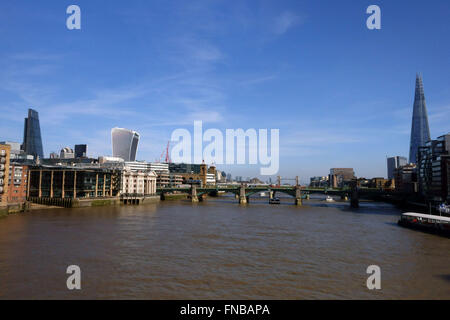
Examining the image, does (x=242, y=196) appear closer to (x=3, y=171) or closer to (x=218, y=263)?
(x=3, y=171)

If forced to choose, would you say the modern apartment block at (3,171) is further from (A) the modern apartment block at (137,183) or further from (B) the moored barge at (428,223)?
(B) the moored barge at (428,223)

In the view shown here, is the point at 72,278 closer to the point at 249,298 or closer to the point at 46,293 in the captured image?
the point at 46,293

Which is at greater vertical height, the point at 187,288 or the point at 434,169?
the point at 434,169

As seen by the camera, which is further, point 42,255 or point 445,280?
point 42,255

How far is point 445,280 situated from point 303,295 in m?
10.7

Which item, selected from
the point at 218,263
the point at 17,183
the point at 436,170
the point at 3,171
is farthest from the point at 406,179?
the point at 3,171

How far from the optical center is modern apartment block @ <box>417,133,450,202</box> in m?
77.4

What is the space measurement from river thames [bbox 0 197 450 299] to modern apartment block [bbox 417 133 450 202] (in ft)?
156

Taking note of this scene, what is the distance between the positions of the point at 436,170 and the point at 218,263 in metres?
82.3

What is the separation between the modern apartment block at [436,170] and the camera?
77.4 meters

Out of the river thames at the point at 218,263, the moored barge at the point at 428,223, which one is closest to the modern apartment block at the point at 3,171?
the river thames at the point at 218,263
